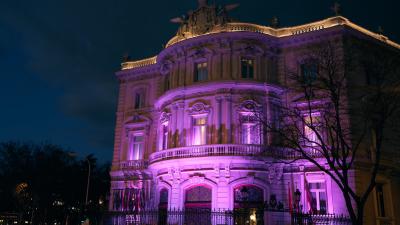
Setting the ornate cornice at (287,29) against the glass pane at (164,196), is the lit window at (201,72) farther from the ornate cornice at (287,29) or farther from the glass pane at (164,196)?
the glass pane at (164,196)

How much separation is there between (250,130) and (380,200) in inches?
390

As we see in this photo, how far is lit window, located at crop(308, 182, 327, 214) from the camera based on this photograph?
94.1 ft

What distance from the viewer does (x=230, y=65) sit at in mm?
31547

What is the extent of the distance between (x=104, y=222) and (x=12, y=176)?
3030 cm

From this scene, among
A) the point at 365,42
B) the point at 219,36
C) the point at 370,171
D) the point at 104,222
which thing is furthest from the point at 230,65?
the point at 104,222

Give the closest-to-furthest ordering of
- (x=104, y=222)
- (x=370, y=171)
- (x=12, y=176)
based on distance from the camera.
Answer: (x=104, y=222)
(x=370, y=171)
(x=12, y=176)

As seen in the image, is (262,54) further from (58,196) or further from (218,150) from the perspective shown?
(58,196)

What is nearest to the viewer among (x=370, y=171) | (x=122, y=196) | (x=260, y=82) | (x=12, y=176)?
(x=370, y=171)

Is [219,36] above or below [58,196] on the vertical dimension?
above

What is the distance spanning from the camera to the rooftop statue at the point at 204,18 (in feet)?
108

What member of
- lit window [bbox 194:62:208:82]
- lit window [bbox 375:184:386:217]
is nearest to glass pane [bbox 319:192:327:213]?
lit window [bbox 375:184:386:217]

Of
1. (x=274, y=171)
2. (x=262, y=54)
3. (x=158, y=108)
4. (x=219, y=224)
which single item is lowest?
(x=219, y=224)

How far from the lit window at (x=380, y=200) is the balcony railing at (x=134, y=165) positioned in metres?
17.3

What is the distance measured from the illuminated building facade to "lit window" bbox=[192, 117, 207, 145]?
7 cm
